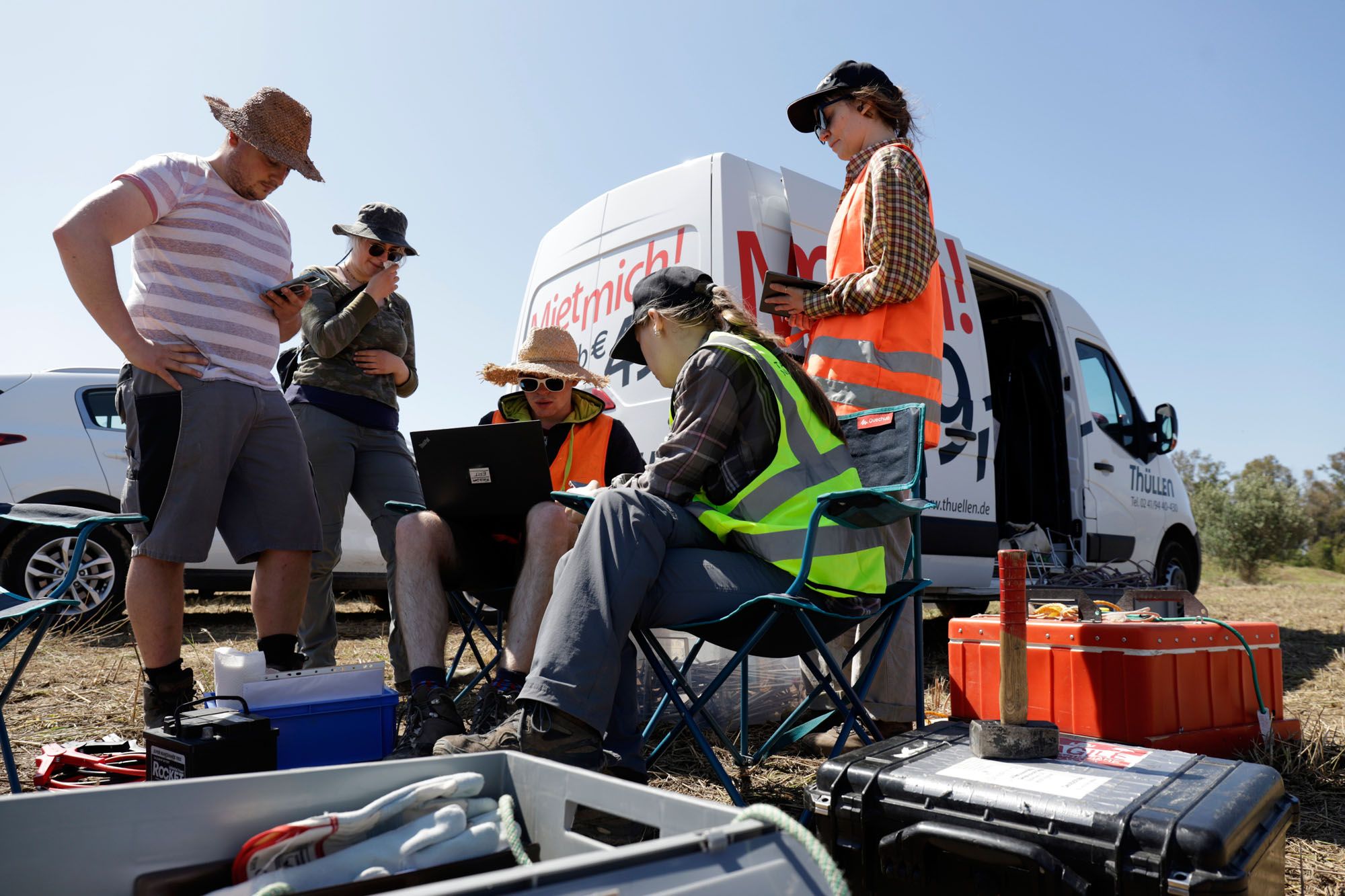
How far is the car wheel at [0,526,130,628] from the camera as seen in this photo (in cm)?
473

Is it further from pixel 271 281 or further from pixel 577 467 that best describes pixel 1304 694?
pixel 271 281

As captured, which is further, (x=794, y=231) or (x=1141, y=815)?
(x=794, y=231)

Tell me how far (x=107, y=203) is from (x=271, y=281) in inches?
18.4

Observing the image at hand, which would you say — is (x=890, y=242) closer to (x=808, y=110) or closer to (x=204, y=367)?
(x=808, y=110)

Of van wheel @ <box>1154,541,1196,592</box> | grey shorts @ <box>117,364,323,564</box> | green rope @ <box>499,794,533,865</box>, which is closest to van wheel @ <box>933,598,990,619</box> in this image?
van wheel @ <box>1154,541,1196,592</box>

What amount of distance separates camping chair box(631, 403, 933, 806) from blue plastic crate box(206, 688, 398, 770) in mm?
682

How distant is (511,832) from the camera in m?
1.04

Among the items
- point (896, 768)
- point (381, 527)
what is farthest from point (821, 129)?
point (896, 768)

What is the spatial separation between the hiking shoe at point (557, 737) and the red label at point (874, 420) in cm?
118

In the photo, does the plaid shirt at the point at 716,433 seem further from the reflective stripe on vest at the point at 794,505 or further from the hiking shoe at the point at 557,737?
the hiking shoe at the point at 557,737

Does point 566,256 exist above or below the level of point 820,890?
above

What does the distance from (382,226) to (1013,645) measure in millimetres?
2598

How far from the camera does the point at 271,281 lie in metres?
2.66

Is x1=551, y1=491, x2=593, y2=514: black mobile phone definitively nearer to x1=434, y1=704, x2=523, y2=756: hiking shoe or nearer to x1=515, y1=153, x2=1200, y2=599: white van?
x1=434, y1=704, x2=523, y2=756: hiking shoe
